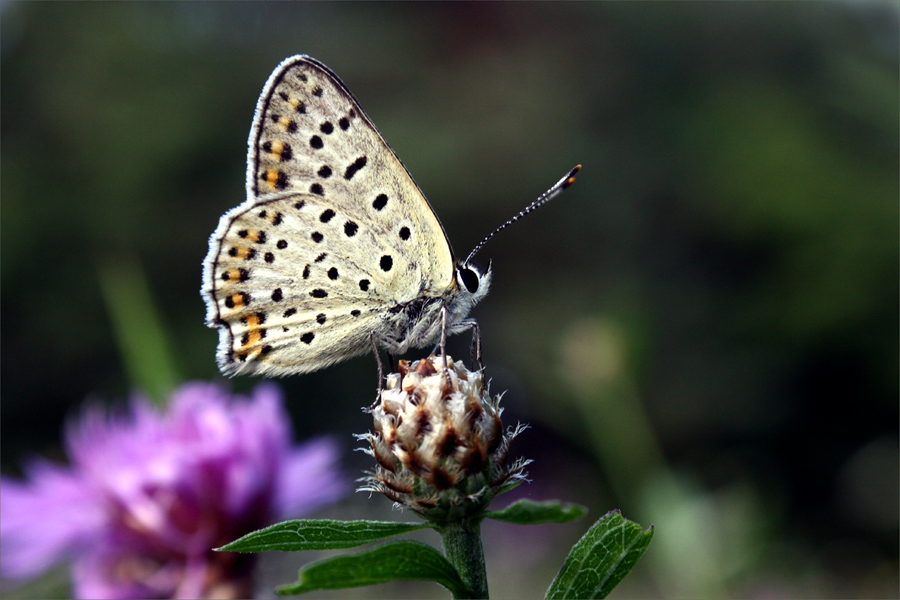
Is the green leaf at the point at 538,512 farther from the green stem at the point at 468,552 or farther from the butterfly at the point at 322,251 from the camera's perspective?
the butterfly at the point at 322,251

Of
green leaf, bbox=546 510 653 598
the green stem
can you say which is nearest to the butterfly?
the green stem

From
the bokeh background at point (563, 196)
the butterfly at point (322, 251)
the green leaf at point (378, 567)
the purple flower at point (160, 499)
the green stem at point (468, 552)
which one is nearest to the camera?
the green leaf at point (378, 567)

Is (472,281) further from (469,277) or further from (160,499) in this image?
(160,499)

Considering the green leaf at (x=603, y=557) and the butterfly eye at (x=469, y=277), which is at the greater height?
the butterfly eye at (x=469, y=277)

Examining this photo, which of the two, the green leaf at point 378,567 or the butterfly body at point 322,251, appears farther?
the butterfly body at point 322,251

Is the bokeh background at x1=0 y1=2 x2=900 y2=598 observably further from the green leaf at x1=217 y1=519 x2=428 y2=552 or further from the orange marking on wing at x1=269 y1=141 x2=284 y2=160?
the green leaf at x1=217 y1=519 x2=428 y2=552

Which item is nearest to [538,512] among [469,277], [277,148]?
[469,277]

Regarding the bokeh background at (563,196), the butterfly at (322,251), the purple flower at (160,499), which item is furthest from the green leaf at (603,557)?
the bokeh background at (563,196)
